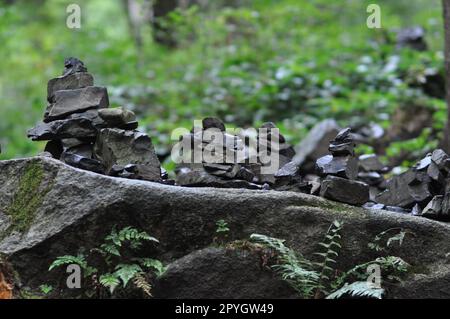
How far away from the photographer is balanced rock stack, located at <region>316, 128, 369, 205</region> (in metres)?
4.24

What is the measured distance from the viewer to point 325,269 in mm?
3910

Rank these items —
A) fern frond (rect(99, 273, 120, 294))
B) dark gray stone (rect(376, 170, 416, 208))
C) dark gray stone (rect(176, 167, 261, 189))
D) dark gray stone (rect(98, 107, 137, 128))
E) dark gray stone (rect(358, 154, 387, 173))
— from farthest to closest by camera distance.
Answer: dark gray stone (rect(358, 154, 387, 173))
dark gray stone (rect(376, 170, 416, 208))
dark gray stone (rect(98, 107, 137, 128))
dark gray stone (rect(176, 167, 261, 189))
fern frond (rect(99, 273, 120, 294))

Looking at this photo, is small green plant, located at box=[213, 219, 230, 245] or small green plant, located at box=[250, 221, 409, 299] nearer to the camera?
small green plant, located at box=[250, 221, 409, 299]

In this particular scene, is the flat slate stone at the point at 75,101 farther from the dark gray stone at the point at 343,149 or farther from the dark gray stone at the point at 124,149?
the dark gray stone at the point at 343,149

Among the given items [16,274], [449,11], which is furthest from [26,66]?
[16,274]

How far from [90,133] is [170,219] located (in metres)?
1.04

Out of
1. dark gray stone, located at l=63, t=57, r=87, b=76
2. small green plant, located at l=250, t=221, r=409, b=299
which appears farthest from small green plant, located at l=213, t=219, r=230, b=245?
dark gray stone, located at l=63, t=57, r=87, b=76

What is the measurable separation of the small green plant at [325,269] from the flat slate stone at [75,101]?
1.61m

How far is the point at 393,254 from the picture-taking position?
404 centimetres

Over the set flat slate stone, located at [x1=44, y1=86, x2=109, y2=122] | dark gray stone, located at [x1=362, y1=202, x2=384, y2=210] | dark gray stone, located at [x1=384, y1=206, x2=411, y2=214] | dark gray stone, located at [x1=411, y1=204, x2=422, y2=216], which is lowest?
dark gray stone, located at [x1=384, y1=206, x2=411, y2=214]

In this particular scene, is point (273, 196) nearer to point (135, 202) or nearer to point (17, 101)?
point (135, 202)

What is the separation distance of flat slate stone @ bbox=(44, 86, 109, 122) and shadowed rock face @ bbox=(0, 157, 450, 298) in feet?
1.94

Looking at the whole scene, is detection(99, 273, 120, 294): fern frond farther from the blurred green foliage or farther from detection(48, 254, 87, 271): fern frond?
the blurred green foliage
